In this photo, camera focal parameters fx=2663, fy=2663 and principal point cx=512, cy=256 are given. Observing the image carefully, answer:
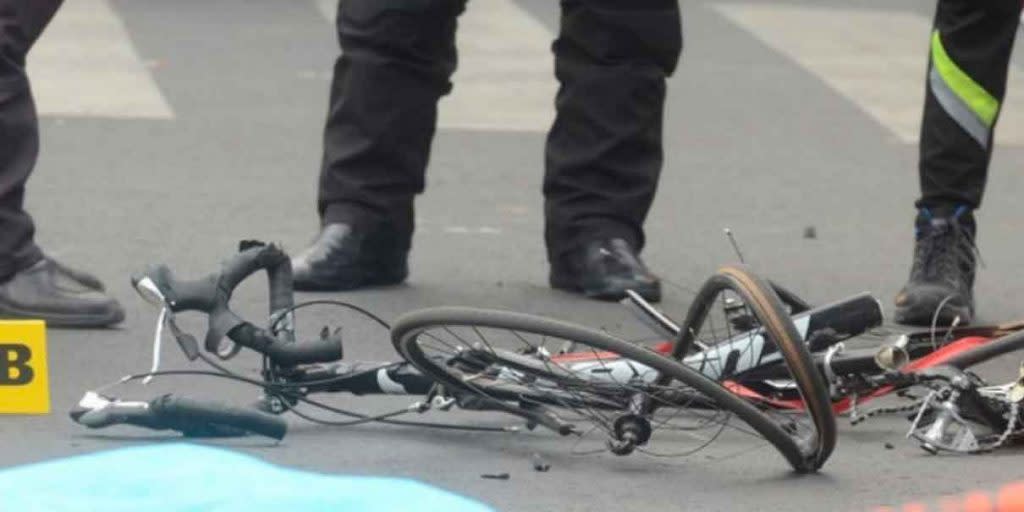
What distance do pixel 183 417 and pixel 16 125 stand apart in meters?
1.16

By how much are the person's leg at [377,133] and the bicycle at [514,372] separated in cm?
119

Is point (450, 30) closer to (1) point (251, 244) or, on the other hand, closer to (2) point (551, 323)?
(1) point (251, 244)

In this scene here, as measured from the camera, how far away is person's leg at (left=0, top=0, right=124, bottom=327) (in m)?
5.09

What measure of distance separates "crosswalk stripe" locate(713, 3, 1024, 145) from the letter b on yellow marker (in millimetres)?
4352

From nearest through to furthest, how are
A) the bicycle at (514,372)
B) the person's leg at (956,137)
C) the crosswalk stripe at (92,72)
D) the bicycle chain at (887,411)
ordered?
the bicycle at (514,372)
the bicycle chain at (887,411)
the person's leg at (956,137)
the crosswalk stripe at (92,72)

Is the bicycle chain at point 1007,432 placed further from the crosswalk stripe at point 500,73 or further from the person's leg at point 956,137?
the crosswalk stripe at point 500,73

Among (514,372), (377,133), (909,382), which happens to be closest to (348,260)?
(377,133)

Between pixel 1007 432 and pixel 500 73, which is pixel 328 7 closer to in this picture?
pixel 500 73

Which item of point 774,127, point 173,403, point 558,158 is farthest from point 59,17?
point 173,403

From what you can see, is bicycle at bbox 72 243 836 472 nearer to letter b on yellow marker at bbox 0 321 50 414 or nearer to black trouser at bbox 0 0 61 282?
letter b on yellow marker at bbox 0 321 50 414

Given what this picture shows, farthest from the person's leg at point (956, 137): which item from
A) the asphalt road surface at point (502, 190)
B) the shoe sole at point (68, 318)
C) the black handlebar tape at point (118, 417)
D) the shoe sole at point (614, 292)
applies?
the black handlebar tape at point (118, 417)

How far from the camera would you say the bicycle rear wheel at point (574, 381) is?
3986 mm

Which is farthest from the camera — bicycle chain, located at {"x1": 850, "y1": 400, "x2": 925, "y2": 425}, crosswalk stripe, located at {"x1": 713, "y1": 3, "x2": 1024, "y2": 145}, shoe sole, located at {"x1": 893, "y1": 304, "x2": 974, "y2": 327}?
crosswalk stripe, located at {"x1": 713, "y1": 3, "x2": 1024, "y2": 145}

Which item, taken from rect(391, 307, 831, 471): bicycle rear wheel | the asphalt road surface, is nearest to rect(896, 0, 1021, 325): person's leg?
the asphalt road surface
